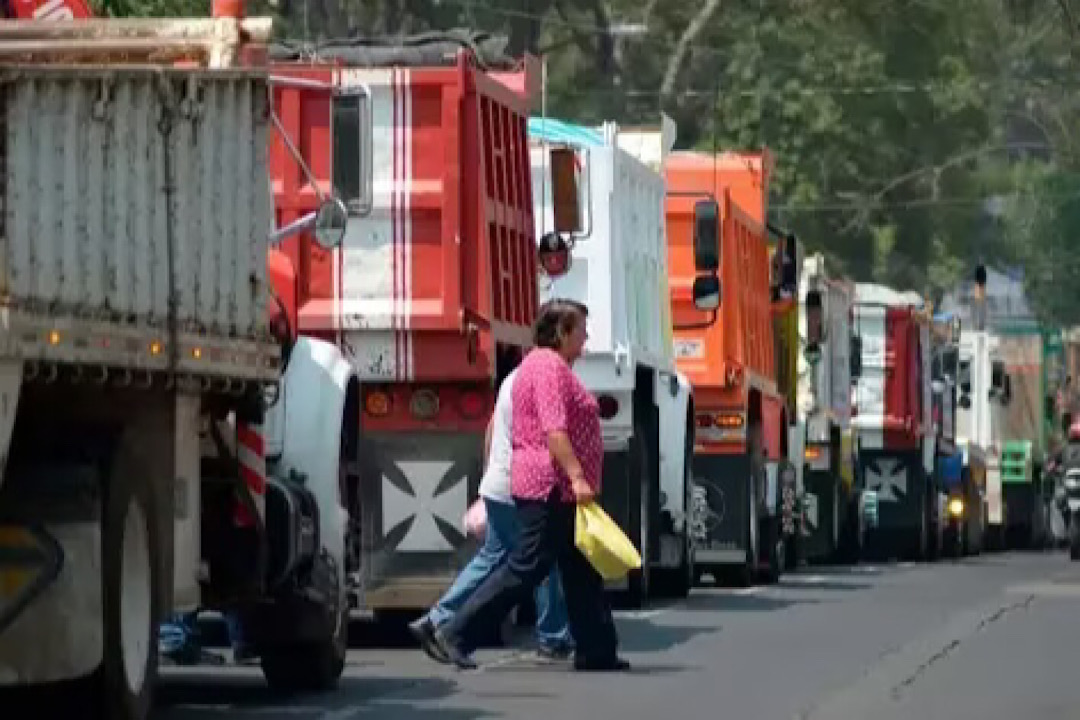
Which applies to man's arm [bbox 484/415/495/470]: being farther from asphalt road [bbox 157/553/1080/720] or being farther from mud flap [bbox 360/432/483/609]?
asphalt road [bbox 157/553/1080/720]

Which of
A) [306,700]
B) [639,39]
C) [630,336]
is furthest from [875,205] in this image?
[306,700]

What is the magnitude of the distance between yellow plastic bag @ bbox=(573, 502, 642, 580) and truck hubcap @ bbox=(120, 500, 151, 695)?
3844 millimetres

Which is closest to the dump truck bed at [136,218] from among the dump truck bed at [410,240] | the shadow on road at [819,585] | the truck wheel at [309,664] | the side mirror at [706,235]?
the truck wheel at [309,664]

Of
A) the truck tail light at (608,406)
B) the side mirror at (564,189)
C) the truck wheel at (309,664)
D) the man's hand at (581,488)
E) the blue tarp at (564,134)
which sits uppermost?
the blue tarp at (564,134)

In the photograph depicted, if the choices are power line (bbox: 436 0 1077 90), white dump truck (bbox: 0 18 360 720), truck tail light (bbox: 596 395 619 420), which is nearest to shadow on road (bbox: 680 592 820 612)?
truck tail light (bbox: 596 395 619 420)

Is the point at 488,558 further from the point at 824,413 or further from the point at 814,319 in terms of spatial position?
the point at 824,413

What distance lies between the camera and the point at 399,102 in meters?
19.3

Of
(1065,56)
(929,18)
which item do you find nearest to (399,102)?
(929,18)

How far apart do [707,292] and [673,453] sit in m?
1.73

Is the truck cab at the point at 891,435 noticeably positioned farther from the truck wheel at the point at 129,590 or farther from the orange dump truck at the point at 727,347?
the truck wheel at the point at 129,590

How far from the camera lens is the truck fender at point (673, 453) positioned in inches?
1013

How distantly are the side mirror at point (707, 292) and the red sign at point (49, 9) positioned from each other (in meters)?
11.1

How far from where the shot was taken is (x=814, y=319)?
3675 cm

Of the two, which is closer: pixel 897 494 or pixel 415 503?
pixel 415 503
